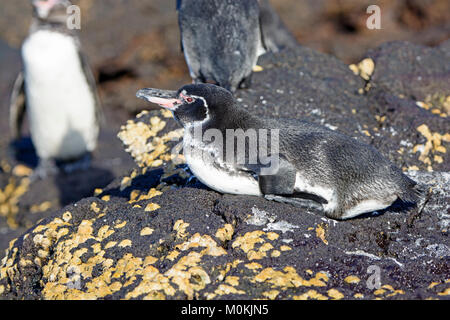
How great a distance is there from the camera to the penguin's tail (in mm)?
3521

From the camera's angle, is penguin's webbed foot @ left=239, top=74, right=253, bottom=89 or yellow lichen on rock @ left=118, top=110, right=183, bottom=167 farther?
penguin's webbed foot @ left=239, top=74, right=253, bottom=89

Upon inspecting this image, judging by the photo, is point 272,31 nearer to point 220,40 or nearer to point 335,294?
point 220,40

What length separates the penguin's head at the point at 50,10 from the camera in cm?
752

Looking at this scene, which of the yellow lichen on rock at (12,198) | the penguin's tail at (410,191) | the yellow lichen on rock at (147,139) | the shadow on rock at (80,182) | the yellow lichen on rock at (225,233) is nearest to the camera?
the yellow lichen on rock at (225,233)

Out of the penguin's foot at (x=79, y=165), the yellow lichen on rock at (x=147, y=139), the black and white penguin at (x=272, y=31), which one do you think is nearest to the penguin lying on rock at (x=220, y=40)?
the yellow lichen on rock at (x=147, y=139)

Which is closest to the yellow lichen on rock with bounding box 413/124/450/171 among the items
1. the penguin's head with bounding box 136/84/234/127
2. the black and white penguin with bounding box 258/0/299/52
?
the penguin's head with bounding box 136/84/234/127

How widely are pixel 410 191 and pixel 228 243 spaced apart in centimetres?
115

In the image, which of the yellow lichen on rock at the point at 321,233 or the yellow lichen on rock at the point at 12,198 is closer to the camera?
the yellow lichen on rock at the point at 321,233

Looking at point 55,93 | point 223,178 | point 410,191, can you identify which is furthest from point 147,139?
point 55,93

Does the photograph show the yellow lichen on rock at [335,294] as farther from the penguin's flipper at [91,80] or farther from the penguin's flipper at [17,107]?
the penguin's flipper at [17,107]

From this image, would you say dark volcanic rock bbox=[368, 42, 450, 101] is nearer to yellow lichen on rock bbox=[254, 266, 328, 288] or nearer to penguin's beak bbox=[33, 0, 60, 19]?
yellow lichen on rock bbox=[254, 266, 328, 288]

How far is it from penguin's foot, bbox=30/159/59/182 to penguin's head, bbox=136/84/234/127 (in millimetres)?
4703

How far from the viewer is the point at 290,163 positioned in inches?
133

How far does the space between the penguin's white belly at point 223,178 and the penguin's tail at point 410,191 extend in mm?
836
